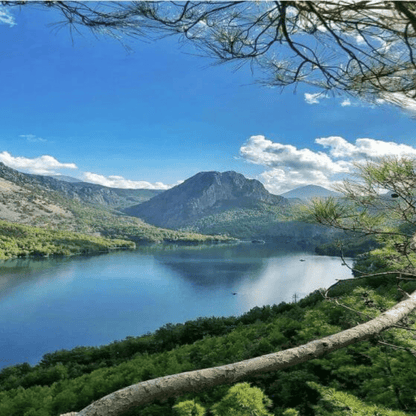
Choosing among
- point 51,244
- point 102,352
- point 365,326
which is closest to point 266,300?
point 102,352

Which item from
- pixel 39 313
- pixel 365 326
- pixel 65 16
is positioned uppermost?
pixel 65 16

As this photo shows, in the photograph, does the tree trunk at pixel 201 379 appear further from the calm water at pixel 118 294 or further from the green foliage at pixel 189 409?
the calm water at pixel 118 294

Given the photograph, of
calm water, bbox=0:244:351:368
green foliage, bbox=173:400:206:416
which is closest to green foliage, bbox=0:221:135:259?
calm water, bbox=0:244:351:368

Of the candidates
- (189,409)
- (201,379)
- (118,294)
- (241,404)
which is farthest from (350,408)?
(118,294)

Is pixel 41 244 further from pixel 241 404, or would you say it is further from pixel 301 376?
pixel 241 404

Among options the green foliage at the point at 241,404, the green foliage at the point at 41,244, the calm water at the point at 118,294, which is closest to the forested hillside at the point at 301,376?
the green foliage at the point at 241,404

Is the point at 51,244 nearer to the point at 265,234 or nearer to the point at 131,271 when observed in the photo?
the point at 131,271

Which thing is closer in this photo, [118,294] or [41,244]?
[118,294]

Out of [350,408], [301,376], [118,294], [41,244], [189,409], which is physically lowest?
[118,294]
